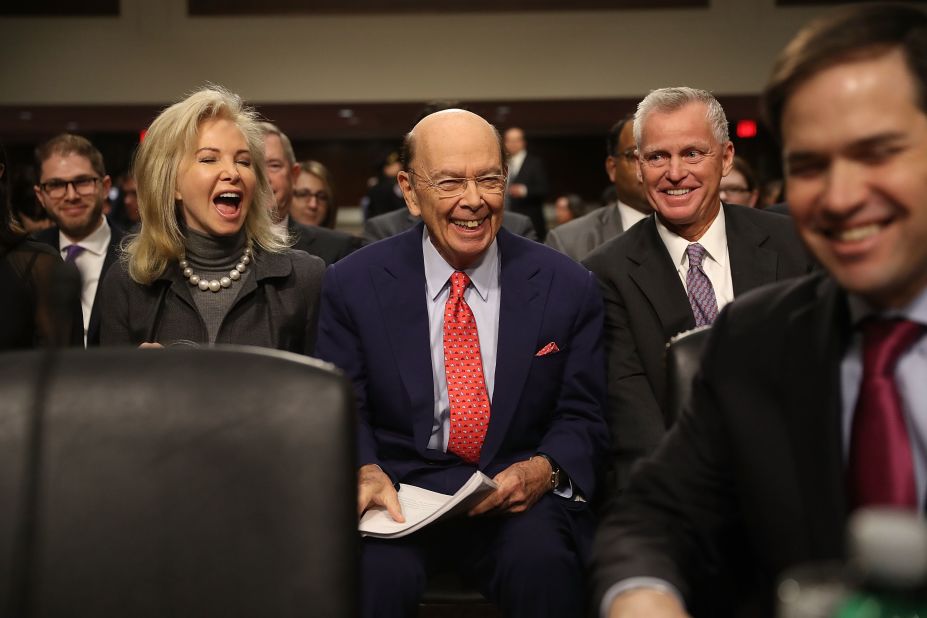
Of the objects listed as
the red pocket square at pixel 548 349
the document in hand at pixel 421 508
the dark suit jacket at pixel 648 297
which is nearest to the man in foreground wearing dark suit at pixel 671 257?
the dark suit jacket at pixel 648 297

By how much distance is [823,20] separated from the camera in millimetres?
1163

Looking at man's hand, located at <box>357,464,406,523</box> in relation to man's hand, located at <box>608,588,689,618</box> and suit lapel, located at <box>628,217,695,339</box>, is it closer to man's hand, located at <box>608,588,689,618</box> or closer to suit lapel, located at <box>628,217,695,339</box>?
suit lapel, located at <box>628,217,695,339</box>

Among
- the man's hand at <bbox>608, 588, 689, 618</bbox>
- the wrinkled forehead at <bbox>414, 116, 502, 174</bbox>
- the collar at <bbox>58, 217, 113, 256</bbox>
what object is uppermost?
the collar at <bbox>58, 217, 113, 256</bbox>

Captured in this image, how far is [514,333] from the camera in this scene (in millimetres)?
2377

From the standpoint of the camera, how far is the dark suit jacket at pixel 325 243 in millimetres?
3898

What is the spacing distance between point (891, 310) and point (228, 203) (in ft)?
6.44

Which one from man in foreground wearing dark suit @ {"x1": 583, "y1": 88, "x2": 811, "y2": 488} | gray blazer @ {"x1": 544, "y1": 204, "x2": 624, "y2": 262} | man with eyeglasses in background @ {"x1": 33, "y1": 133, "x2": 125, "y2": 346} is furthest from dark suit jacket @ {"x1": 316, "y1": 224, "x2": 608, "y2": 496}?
man with eyeglasses in background @ {"x1": 33, "y1": 133, "x2": 125, "y2": 346}

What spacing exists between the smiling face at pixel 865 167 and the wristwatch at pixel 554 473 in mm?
1200

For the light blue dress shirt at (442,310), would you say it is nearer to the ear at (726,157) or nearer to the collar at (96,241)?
the ear at (726,157)

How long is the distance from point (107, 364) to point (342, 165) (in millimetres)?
10988

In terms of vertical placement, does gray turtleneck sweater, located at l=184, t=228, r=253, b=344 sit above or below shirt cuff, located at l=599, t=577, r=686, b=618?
above

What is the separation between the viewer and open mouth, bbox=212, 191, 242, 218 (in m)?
2.79

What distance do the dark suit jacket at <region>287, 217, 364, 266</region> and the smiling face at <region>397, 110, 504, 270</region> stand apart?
4.48 feet

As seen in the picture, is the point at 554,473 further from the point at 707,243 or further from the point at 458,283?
the point at 707,243
